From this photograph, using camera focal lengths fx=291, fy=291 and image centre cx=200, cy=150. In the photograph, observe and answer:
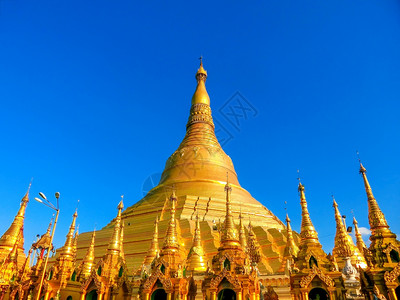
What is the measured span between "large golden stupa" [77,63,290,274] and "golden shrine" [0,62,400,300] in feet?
0.40

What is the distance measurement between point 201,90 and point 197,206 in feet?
77.5

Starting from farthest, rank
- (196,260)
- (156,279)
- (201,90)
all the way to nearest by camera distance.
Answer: (201,90) → (196,260) → (156,279)

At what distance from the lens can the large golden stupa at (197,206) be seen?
77.4ft

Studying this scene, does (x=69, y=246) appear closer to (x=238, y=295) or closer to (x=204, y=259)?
(x=204, y=259)

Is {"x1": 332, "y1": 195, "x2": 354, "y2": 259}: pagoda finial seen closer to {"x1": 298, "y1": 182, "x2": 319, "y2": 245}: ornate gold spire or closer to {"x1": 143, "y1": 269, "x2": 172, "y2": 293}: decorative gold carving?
{"x1": 298, "y1": 182, "x2": 319, "y2": 245}: ornate gold spire

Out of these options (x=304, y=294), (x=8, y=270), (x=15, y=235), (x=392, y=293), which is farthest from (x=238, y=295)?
(x=15, y=235)

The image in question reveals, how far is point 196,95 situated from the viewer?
46125 millimetres

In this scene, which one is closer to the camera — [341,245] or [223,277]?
[223,277]

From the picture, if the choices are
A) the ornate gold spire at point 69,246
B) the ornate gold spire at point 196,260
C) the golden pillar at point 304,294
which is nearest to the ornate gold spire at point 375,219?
the golden pillar at point 304,294

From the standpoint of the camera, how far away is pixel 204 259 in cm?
1869

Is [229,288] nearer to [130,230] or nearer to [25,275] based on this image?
[25,275]

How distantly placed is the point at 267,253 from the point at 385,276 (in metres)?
12.8

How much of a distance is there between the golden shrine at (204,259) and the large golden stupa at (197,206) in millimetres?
121

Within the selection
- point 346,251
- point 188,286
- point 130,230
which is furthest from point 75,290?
point 346,251
